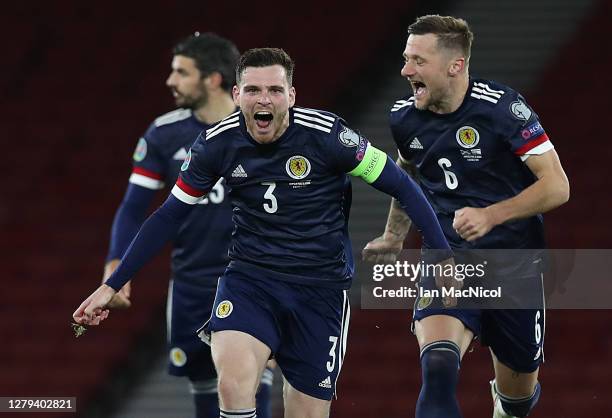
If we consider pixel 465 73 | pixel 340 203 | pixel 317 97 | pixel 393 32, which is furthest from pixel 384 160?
pixel 393 32

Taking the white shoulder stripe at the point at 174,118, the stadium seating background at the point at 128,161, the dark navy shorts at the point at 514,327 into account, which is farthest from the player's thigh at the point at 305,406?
the stadium seating background at the point at 128,161

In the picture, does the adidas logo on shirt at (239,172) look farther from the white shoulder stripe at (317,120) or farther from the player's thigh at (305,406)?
the player's thigh at (305,406)

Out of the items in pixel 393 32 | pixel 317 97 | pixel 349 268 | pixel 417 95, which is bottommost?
pixel 349 268

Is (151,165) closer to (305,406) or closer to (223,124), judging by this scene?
(223,124)

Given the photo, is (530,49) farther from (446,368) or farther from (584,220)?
(446,368)

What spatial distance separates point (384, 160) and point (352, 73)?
6994mm

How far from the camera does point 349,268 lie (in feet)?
18.4

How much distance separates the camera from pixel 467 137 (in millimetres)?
5785

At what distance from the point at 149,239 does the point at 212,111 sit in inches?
65.8

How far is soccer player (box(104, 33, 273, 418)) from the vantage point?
266 inches

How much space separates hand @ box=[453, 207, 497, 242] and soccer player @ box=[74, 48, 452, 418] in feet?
0.30

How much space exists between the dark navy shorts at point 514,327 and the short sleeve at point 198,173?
109 centimetres

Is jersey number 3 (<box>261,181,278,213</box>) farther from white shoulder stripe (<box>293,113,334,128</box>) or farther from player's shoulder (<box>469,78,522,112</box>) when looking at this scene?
player's shoulder (<box>469,78,522,112</box>)

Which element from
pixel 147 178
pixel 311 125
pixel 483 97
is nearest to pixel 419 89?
pixel 483 97
